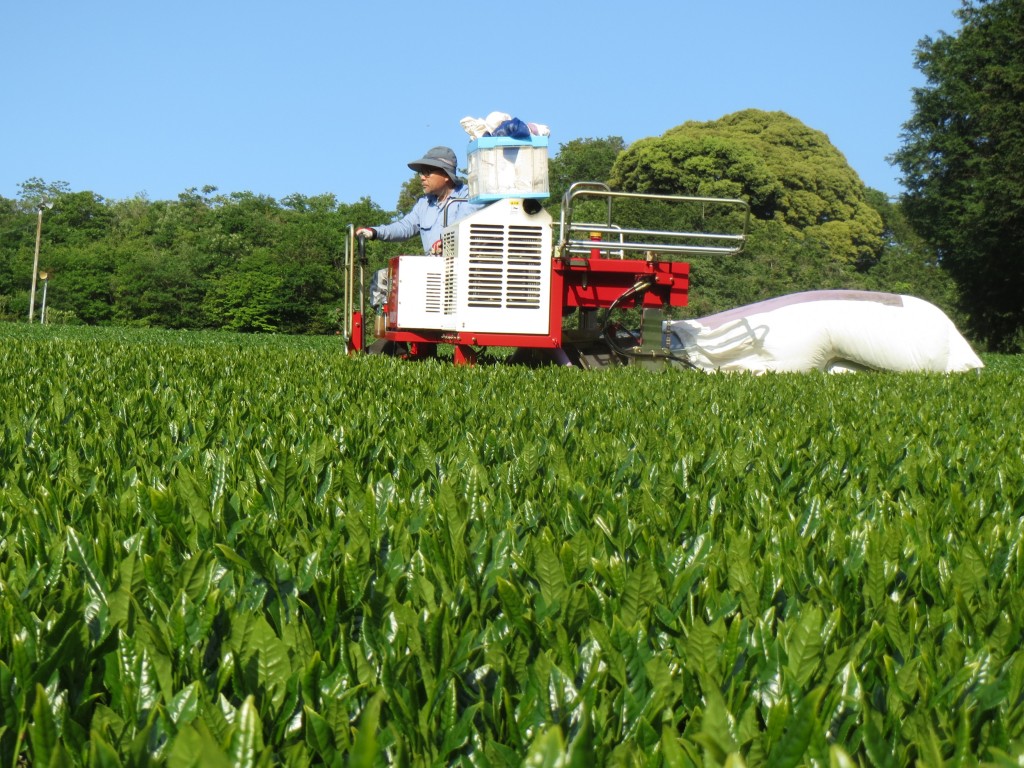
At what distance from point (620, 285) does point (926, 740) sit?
10.1 meters

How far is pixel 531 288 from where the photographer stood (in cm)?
1063

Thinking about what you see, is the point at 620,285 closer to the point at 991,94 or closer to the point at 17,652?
the point at 17,652

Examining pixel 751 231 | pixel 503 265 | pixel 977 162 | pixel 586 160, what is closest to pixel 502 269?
pixel 503 265

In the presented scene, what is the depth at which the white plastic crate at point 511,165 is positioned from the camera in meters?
11.0

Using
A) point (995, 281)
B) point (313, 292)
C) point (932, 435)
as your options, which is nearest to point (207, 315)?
point (313, 292)

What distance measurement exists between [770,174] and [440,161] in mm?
58880

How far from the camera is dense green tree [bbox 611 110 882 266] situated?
65.2 m

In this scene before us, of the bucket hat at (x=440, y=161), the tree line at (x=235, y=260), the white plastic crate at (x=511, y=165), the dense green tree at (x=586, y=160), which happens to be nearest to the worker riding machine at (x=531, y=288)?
the white plastic crate at (x=511, y=165)

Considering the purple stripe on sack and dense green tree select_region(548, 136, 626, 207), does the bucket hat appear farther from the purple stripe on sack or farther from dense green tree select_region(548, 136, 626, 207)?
dense green tree select_region(548, 136, 626, 207)

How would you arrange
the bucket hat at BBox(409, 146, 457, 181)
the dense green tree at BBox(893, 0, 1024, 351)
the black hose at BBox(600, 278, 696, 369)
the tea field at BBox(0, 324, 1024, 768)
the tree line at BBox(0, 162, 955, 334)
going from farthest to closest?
the tree line at BBox(0, 162, 955, 334) < the dense green tree at BBox(893, 0, 1024, 351) < the bucket hat at BBox(409, 146, 457, 181) < the black hose at BBox(600, 278, 696, 369) < the tea field at BBox(0, 324, 1024, 768)

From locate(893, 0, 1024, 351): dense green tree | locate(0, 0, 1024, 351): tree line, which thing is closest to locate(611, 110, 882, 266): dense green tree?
locate(0, 0, 1024, 351): tree line

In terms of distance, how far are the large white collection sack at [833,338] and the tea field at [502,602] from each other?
29.4ft

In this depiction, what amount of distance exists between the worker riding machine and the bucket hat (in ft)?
3.38

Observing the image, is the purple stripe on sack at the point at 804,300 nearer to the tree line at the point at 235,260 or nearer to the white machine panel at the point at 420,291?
the white machine panel at the point at 420,291
